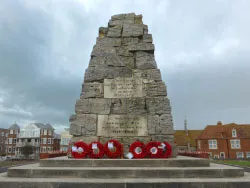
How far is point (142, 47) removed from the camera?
8.21 m

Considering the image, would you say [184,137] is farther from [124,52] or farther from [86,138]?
[86,138]

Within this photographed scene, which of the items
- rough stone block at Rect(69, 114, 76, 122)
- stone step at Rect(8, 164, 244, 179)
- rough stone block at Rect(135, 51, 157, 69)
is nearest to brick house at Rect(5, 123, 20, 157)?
rough stone block at Rect(69, 114, 76, 122)

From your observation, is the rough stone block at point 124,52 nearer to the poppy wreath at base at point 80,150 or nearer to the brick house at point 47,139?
the poppy wreath at base at point 80,150

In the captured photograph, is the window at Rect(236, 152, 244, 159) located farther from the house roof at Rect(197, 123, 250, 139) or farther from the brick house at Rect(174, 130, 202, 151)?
the brick house at Rect(174, 130, 202, 151)

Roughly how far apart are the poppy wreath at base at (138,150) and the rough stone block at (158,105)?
48.9 inches

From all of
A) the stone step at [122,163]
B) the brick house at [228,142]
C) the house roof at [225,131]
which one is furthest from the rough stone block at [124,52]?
the house roof at [225,131]

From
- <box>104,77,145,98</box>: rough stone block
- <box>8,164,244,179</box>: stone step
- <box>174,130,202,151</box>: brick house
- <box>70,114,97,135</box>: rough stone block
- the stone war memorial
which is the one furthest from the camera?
<box>174,130,202,151</box>: brick house

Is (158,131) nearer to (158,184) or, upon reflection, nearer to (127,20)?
(158,184)

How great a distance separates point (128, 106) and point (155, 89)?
1090mm

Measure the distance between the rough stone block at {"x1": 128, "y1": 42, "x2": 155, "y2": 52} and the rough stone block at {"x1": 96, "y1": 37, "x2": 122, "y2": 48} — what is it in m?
0.50

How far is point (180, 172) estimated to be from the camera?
5.16 metres

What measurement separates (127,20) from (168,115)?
14.0 feet

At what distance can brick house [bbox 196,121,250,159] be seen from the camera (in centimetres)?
3822

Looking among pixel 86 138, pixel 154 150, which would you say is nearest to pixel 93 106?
pixel 86 138
